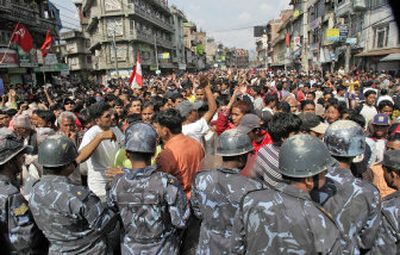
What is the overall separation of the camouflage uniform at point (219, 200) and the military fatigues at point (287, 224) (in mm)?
472

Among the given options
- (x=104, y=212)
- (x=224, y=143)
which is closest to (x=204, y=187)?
(x=224, y=143)

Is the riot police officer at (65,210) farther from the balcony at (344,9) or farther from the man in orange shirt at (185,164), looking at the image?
the balcony at (344,9)

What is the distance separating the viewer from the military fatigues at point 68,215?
7.77ft

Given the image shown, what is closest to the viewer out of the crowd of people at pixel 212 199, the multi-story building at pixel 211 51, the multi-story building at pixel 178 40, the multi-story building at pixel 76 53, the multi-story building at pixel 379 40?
the crowd of people at pixel 212 199

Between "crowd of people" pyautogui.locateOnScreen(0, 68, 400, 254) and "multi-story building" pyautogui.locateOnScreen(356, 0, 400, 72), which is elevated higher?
"multi-story building" pyautogui.locateOnScreen(356, 0, 400, 72)

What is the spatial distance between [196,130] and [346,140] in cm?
240

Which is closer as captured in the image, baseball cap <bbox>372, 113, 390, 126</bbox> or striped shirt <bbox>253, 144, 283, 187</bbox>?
striped shirt <bbox>253, 144, 283, 187</bbox>

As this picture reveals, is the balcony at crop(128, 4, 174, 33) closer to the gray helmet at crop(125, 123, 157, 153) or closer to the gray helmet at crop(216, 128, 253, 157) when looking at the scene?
the gray helmet at crop(125, 123, 157, 153)

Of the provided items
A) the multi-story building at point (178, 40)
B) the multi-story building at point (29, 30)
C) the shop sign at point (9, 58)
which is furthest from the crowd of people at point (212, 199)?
the multi-story building at point (178, 40)

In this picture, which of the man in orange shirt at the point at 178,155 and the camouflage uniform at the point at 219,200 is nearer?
the camouflage uniform at the point at 219,200

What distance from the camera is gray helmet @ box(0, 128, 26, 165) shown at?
2.67 metres

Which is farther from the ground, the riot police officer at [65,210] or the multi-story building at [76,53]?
the multi-story building at [76,53]

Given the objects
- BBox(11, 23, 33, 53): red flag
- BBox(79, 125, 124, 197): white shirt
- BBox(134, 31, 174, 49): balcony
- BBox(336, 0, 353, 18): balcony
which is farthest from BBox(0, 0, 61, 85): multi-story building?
BBox(336, 0, 353, 18): balcony

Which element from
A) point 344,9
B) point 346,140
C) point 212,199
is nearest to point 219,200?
point 212,199
